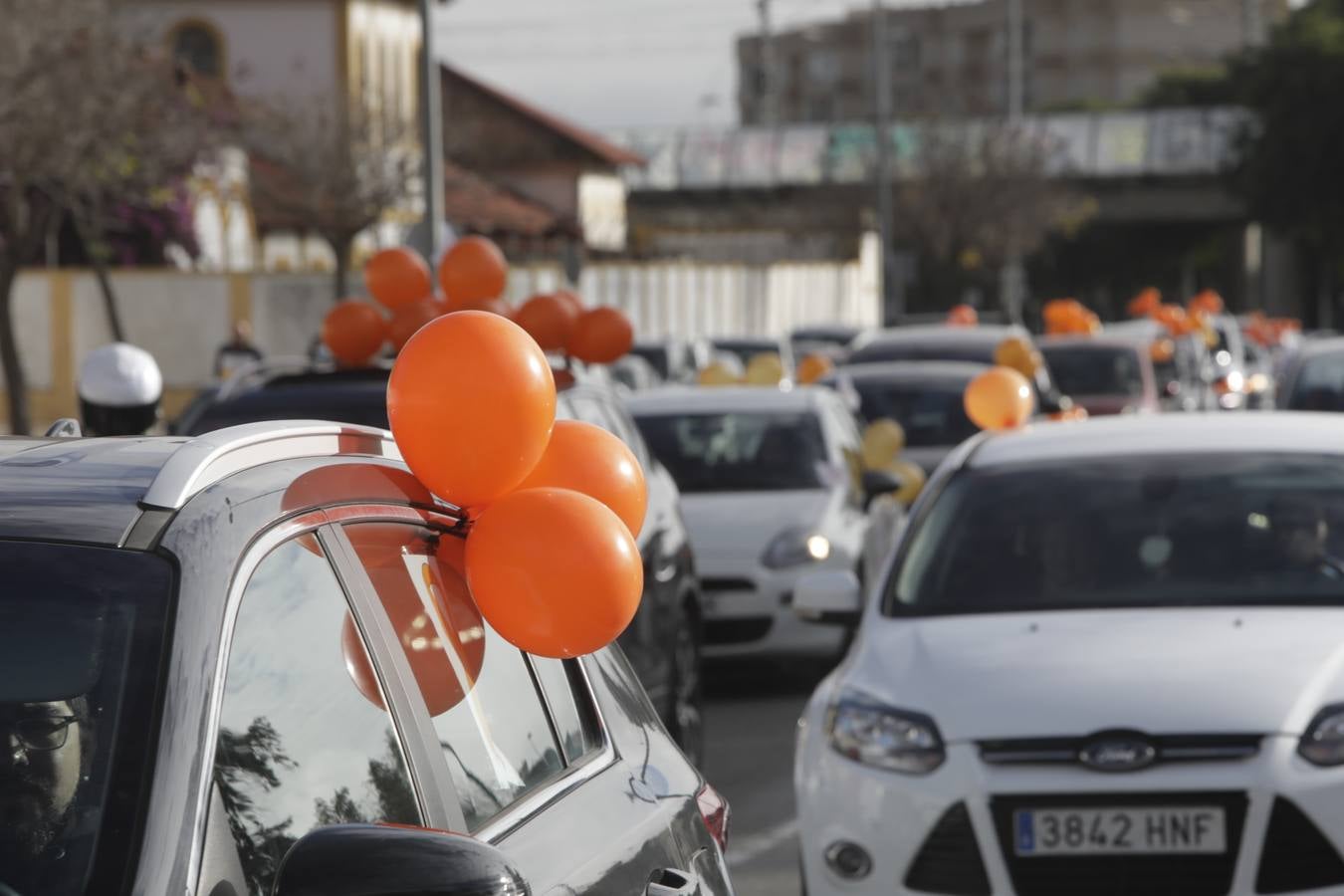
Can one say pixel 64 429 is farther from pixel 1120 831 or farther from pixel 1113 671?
pixel 1113 671

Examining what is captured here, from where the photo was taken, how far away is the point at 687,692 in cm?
966

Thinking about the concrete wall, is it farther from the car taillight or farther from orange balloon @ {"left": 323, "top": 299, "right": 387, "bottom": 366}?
the car taillight

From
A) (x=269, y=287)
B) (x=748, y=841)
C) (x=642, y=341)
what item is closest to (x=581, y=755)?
(x=748, y=841)

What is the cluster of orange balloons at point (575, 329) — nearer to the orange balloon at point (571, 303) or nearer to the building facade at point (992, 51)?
the orange balloon at point (571, 303)

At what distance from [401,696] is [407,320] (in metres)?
6.42

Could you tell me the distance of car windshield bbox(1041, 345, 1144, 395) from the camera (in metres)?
21.9

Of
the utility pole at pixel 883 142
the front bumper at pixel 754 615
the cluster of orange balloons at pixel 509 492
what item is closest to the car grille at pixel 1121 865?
the cluster of orange balloons at pixel 509 492

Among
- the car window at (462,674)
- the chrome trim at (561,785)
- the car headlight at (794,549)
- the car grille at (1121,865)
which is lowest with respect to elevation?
the car headlight at (794,549)

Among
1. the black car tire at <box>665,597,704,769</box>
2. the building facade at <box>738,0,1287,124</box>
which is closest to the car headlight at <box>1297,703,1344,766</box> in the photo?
the black car tire at <box>665,597,704,769</box>

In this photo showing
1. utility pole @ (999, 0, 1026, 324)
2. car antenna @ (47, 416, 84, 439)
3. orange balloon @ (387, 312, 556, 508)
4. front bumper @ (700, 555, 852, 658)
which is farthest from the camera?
utility pole @ (999, 0, 1026, 324)

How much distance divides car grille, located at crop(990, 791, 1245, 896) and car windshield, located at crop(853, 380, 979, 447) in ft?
34.6

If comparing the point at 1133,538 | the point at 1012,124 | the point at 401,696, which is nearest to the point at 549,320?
the point at 1133,538

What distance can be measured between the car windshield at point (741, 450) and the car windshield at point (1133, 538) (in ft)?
19.0

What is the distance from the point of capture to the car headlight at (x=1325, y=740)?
18.3 ft
